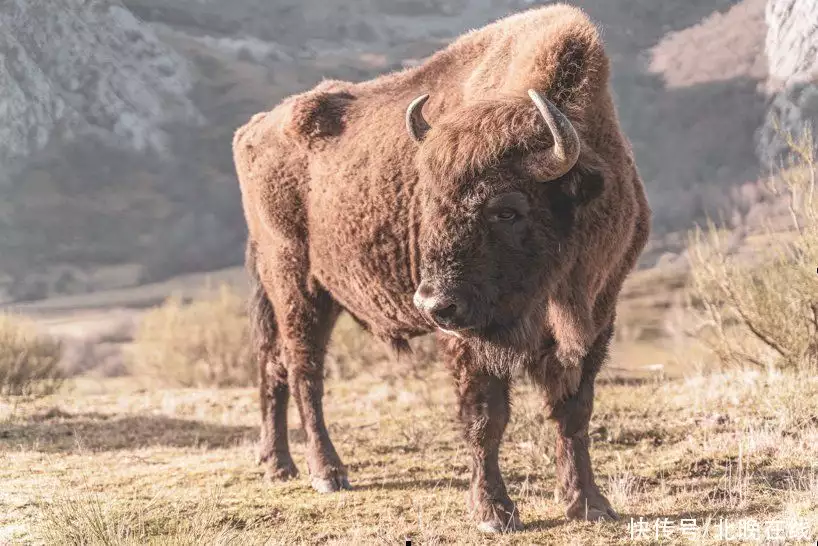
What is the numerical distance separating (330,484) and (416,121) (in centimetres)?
303

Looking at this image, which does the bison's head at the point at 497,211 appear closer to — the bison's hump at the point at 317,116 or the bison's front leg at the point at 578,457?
the bison's front leg at the point at 578,457

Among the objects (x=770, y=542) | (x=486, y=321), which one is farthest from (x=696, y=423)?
(x=486, y=321)

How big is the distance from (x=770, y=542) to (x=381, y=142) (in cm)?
364

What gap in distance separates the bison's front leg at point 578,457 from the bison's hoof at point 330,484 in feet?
6.40

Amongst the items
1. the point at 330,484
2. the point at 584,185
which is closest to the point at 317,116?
the point at 330,484

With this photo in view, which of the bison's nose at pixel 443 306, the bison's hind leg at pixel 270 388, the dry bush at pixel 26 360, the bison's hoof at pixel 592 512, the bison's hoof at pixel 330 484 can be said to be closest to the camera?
the bison's nose at pixel 443 306

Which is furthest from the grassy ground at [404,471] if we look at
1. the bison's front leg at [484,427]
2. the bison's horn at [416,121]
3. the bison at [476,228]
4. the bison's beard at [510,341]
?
the bison's horn at [416,121]

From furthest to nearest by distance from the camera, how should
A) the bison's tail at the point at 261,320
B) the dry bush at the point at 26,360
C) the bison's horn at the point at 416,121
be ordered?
the dry bush at the point at 26,360 < the bison's tail at the point at 261,320 < the bison's horn at the point at 416,121

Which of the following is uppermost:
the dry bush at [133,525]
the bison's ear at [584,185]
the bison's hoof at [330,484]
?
the bison's ear at [584,185]

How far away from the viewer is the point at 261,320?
769cm

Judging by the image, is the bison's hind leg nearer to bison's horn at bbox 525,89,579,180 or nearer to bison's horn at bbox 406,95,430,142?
bison's horn at bbox 406,95,430,142

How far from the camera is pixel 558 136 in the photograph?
171 inches

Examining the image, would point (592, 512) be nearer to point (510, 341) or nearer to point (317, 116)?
point (510, 341)

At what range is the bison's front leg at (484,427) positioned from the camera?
5.05 metres
